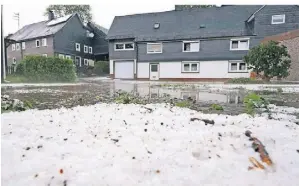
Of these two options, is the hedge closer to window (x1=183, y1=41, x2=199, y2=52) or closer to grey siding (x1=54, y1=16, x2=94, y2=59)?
grey siding (x1=54, y1=16, x2=94, y2=59)

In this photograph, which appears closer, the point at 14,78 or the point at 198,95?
the point at 14,78

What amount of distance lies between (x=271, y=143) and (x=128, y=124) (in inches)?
42.1

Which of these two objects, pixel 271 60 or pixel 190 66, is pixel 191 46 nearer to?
pixel 190 66

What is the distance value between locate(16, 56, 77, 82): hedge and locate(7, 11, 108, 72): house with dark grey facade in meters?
0.11

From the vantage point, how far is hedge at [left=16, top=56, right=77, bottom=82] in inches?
154

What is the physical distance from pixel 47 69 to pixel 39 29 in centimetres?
104

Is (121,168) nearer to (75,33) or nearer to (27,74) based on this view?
(75,33)

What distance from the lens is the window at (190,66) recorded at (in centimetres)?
1177

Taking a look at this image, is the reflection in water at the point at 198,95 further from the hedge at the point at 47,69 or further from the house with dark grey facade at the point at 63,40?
the house with dark grey facade at the point at 63,40

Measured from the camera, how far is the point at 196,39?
41.7ft

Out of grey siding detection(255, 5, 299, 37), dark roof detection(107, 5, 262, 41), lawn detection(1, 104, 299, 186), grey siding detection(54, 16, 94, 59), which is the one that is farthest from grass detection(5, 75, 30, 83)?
grey siding detection(255, 5, 299, 37)

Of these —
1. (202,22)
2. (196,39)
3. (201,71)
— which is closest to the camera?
(202,22)

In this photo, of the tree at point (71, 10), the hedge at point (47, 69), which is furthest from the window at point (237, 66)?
the tree at point (71, 10)

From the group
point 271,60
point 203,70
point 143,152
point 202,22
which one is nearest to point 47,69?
point 143,152
